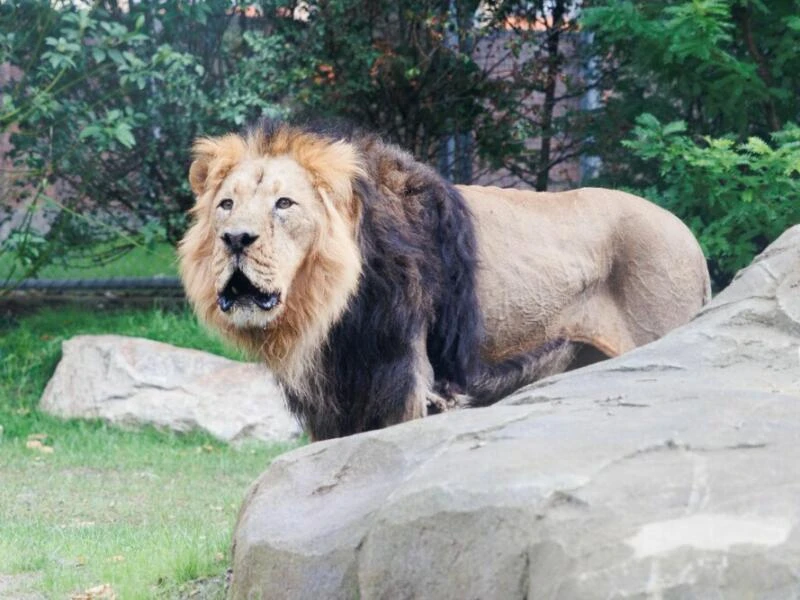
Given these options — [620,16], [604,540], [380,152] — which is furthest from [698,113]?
[604,540]

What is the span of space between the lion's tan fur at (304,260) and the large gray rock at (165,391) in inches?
140

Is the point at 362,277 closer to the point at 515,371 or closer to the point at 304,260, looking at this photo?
the point at 304,260

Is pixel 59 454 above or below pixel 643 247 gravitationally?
below

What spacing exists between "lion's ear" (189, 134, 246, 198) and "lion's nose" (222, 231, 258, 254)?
0.51 m

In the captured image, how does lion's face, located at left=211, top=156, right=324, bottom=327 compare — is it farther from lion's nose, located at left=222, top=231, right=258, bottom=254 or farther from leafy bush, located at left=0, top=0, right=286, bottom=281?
leafy bush, located at left=0, top=0, right=286, bottom=281

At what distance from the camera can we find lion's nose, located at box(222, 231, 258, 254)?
5.34 meters

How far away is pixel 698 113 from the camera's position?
9891 mm

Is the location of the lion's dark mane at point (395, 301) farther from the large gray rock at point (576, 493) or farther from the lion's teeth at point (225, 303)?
the large gray rock at point (576, 493)

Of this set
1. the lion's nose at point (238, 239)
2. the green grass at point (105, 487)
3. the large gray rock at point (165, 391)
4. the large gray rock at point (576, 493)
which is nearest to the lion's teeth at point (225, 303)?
the lion's nose at point (238, 239)

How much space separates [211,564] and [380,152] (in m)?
1.99

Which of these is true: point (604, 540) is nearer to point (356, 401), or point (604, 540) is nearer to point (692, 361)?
point (692, 361)

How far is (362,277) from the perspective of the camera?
5738mm

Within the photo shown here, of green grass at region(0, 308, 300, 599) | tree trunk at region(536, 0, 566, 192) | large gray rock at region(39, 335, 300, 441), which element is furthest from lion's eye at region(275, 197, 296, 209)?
tree trunk at region(536, 0, 566, 192)

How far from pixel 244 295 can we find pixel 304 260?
29cm
